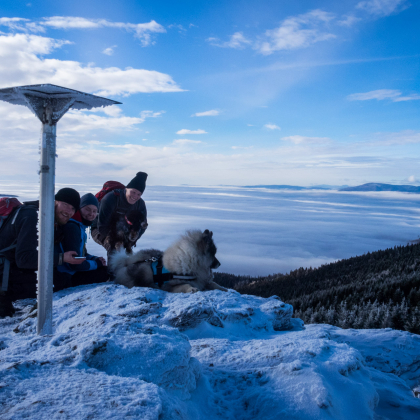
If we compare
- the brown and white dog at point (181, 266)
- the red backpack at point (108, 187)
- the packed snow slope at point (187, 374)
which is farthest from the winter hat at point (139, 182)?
the packed snow slope at point (187, 374)

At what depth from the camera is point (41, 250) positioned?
3.04 m

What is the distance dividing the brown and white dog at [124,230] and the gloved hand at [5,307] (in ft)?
8.78

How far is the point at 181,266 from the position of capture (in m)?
5.46

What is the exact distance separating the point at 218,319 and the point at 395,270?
38.9 ft

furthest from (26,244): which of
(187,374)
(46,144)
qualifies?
(187,374)

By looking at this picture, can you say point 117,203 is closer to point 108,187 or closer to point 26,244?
point 108,187

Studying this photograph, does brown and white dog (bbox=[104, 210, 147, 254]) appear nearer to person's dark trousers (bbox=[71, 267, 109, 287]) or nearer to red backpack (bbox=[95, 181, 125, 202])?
red backpack (bbox=[95, 181, 125, 202])

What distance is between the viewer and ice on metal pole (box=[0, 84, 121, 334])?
2.87m

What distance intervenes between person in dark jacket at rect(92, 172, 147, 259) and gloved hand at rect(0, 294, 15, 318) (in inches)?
104

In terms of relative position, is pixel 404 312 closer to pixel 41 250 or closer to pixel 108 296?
pixel 108 296

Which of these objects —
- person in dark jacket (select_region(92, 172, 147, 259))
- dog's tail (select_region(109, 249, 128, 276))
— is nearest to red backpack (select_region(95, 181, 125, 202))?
person in dark jacket (select_region(92, 172, 147, 259))

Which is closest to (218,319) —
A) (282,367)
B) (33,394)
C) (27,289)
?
(282,367)

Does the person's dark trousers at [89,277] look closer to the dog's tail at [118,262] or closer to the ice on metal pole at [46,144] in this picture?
the dog's tail at [118,262]

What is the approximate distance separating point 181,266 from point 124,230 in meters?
2.50
